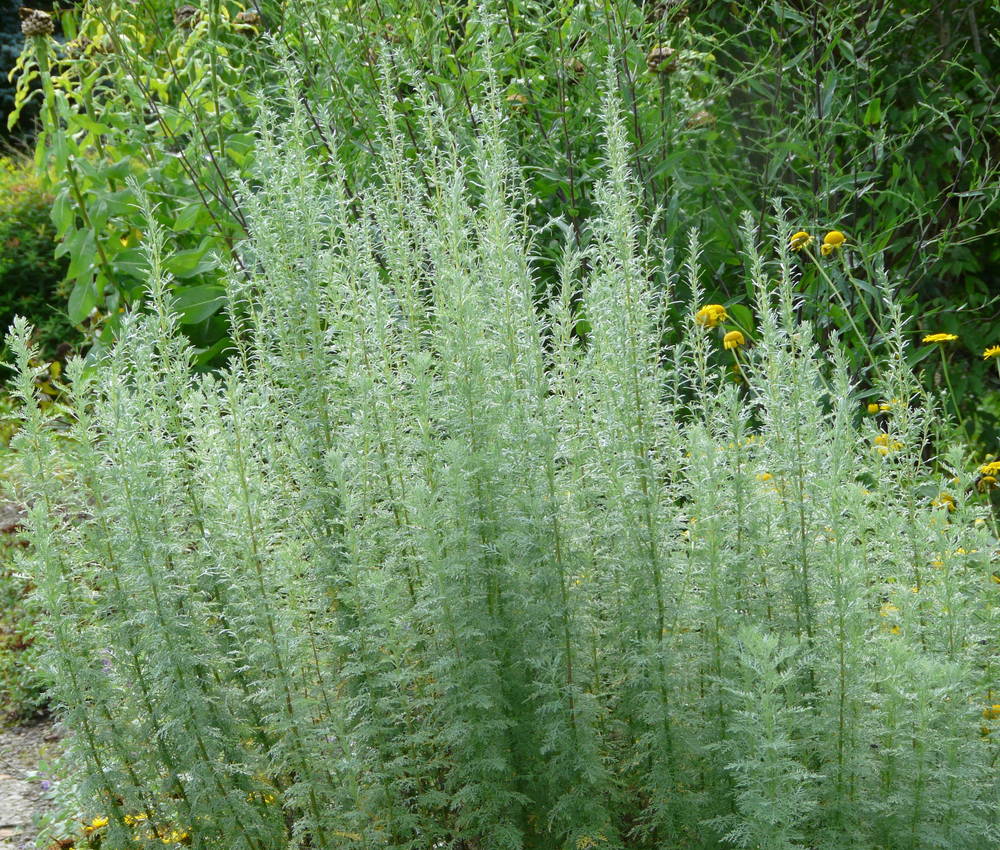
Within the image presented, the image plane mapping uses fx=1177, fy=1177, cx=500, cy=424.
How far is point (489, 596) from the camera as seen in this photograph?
2.24 meters

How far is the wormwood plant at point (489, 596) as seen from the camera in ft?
6.88

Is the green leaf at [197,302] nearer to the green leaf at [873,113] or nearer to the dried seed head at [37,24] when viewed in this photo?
the dried seed head at [37,24]

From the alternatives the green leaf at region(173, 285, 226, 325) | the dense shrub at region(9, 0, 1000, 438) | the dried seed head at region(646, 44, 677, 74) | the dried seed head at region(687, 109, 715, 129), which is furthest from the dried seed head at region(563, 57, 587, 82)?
the green leaf at region(173, 285, 226, 325)

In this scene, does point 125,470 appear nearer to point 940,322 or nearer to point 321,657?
point 321,657

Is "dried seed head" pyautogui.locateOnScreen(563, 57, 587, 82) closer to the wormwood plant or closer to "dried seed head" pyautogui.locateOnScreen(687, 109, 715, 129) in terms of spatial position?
"dried seed head" pyautogui.locateOnScreen(687, 109, 715, 129)

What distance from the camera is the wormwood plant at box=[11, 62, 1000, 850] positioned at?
210 centimetres

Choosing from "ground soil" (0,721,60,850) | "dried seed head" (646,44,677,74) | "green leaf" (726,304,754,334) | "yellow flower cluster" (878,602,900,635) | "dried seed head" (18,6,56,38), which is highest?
"dried seed head" (18,6,56,38)

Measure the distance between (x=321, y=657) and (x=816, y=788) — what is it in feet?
3.07

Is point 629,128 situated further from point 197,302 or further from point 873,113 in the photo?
point 197,302

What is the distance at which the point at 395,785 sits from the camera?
85.4 inches

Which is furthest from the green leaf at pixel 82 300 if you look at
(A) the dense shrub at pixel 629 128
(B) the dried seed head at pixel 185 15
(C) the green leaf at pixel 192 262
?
(B) the dried seed head at pixel 185 15

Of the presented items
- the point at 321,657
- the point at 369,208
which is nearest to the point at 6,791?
the point at 321,657

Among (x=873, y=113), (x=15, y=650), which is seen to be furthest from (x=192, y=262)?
(x=873, y=113)

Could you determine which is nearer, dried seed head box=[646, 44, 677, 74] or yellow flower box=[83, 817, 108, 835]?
yellow flower box=[83, 817, 108, 835]
